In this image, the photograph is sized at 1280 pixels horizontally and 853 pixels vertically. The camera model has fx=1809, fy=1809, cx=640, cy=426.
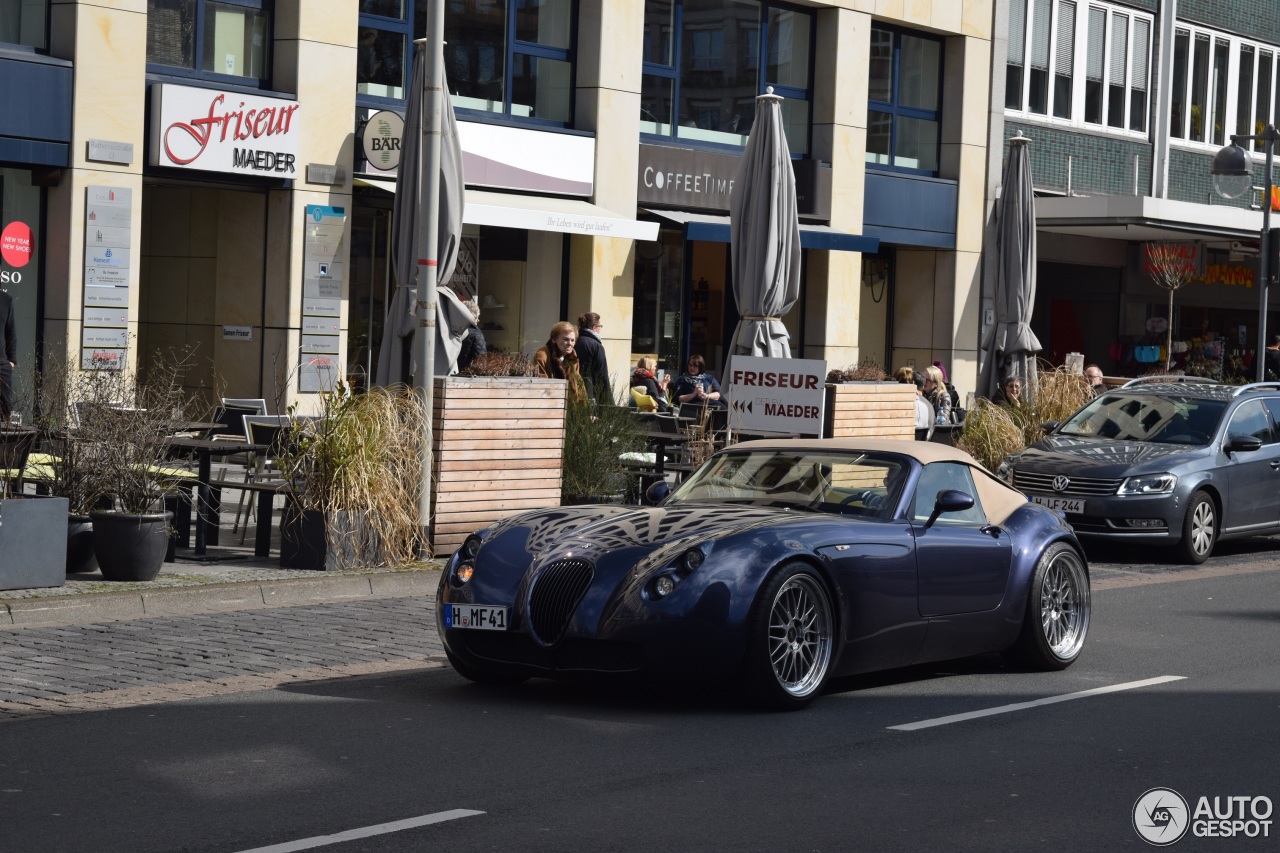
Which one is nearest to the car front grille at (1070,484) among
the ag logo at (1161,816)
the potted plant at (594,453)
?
the potted plant at (594,453)

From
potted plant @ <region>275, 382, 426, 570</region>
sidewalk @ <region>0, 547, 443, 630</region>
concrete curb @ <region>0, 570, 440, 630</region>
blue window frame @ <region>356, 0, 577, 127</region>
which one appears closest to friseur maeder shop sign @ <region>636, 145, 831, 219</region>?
blue window frame @ <region>356, 0, 577, 127</region>

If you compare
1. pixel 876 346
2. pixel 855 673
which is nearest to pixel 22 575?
pixel 855 673

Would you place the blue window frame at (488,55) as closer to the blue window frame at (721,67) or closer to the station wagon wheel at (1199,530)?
the blue window frame at (721,67)

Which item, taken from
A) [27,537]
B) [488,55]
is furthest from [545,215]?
[27,537]

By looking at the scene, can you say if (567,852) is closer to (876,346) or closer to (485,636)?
(485,636)

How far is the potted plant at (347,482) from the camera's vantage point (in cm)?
1245

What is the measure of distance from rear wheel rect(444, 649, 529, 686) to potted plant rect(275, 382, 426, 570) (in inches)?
137

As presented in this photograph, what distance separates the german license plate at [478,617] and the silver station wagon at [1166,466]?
9.17 m

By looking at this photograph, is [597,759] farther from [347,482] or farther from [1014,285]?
[1014,285]

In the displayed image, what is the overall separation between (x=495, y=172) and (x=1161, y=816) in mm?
16454

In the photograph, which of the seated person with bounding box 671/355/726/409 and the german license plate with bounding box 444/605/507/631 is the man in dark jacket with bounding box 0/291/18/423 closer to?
the german license plate with bounding box 444/605/507/631

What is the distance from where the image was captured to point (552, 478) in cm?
1407

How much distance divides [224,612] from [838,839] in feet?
20.2

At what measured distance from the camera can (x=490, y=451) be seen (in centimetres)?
1362
